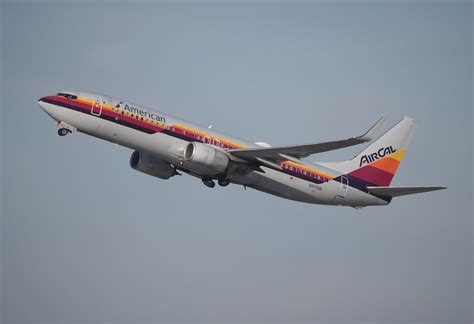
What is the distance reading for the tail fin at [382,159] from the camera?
198 ft

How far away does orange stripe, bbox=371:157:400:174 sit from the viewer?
6122 cm

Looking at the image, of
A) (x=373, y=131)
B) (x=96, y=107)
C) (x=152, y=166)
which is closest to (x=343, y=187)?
(x=373, y=131)

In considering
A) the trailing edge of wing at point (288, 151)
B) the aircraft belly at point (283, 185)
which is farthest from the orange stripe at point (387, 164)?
the trailing edge of wing at point (288, 151)

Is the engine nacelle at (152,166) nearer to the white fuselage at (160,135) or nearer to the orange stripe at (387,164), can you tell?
the white fuselage at (160,135)

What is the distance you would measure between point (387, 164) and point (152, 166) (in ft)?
56.6

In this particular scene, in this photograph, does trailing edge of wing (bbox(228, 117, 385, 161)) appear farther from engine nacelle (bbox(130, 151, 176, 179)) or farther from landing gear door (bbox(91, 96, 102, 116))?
landing gear door (bbox(91, 96, 102, 116))

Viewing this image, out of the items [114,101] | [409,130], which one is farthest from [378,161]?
[114,101]

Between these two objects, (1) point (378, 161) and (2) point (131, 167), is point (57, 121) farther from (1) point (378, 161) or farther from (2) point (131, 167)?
(1) point (378, 161)

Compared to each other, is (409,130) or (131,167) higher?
(409,130)

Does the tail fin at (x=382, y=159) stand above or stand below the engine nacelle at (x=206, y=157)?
above

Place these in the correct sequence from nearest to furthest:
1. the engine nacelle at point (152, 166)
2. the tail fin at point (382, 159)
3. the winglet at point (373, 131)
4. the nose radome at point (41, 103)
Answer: the winglet at point (373, 131) → the nose radome at point (41, 103) → the engine nacelle at point (152, 166) → the tail fin at point (382, 159)

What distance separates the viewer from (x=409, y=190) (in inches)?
2239

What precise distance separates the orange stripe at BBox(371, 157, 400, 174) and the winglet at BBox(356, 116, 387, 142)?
1334 centimetres

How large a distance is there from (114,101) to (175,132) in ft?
13.9
